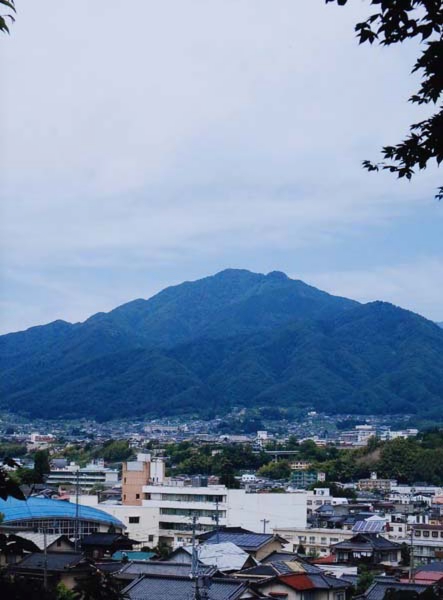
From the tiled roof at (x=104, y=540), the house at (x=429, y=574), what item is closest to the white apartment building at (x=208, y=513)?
the tiled roof at (x=104, y=540)

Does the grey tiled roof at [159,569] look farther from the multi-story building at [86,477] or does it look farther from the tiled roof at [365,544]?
the multi-story building at [86,477]

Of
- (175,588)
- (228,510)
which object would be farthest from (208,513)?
(175,588)

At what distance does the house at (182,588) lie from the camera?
14.5 meters

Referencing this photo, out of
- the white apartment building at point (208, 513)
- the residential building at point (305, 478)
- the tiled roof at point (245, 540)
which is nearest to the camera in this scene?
the tiled roof at point (245, 540)

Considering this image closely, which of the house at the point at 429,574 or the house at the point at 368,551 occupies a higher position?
the house at the point at 429,574

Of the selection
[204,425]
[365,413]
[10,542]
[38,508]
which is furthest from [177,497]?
[365,413]

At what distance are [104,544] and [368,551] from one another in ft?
21.2

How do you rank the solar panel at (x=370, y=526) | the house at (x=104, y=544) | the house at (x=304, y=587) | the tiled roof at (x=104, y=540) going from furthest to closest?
the solar panel at (x=370, y=526), the tiled roof at (x=104, y=540), the house at (x=104, y=544), the house at (x=304, y=587)

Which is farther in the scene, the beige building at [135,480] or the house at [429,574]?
the beige building at [135,480]

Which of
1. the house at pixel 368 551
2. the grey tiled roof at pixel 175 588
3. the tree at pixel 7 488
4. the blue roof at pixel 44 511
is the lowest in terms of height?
the house at pixel 368 551

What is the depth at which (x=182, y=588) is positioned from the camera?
15.0m

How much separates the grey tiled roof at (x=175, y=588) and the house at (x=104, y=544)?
983 cm

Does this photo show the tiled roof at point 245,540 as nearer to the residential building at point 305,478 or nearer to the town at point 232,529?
the town at point 232,529

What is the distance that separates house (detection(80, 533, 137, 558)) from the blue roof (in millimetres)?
1343
